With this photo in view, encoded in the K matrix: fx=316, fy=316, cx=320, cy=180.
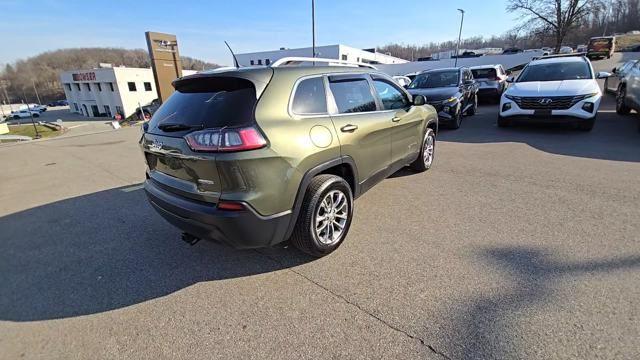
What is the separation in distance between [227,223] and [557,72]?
31.1 ft

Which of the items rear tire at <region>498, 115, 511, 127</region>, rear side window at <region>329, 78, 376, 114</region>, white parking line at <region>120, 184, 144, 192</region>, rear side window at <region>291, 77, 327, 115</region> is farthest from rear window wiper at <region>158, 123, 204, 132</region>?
rear tire at <region>498, 115, 511, 127</region>

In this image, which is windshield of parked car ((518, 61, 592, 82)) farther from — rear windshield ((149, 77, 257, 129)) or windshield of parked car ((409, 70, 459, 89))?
rear windshield ((149, 77, 257, 129))

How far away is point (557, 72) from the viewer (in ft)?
26.8

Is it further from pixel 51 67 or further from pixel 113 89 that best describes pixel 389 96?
pixel 51 67

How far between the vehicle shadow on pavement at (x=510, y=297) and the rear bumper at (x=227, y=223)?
1.47m

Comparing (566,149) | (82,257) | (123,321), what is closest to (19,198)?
(82,257)

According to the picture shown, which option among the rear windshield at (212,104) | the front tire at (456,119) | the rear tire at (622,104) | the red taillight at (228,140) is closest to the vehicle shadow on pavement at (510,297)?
the red taillight at (228,140)

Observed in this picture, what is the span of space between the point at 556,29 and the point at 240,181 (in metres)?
40.8

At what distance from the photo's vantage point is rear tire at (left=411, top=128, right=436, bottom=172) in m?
5.25

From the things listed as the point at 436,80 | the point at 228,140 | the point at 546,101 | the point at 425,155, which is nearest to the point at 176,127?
the point at 228,140

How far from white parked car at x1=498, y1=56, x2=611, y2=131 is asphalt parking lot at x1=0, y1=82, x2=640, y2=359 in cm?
292

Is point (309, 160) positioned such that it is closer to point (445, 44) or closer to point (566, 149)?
point (566, 149)

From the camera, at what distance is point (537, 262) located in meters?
2.81

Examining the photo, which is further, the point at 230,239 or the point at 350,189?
the point at 350,189
